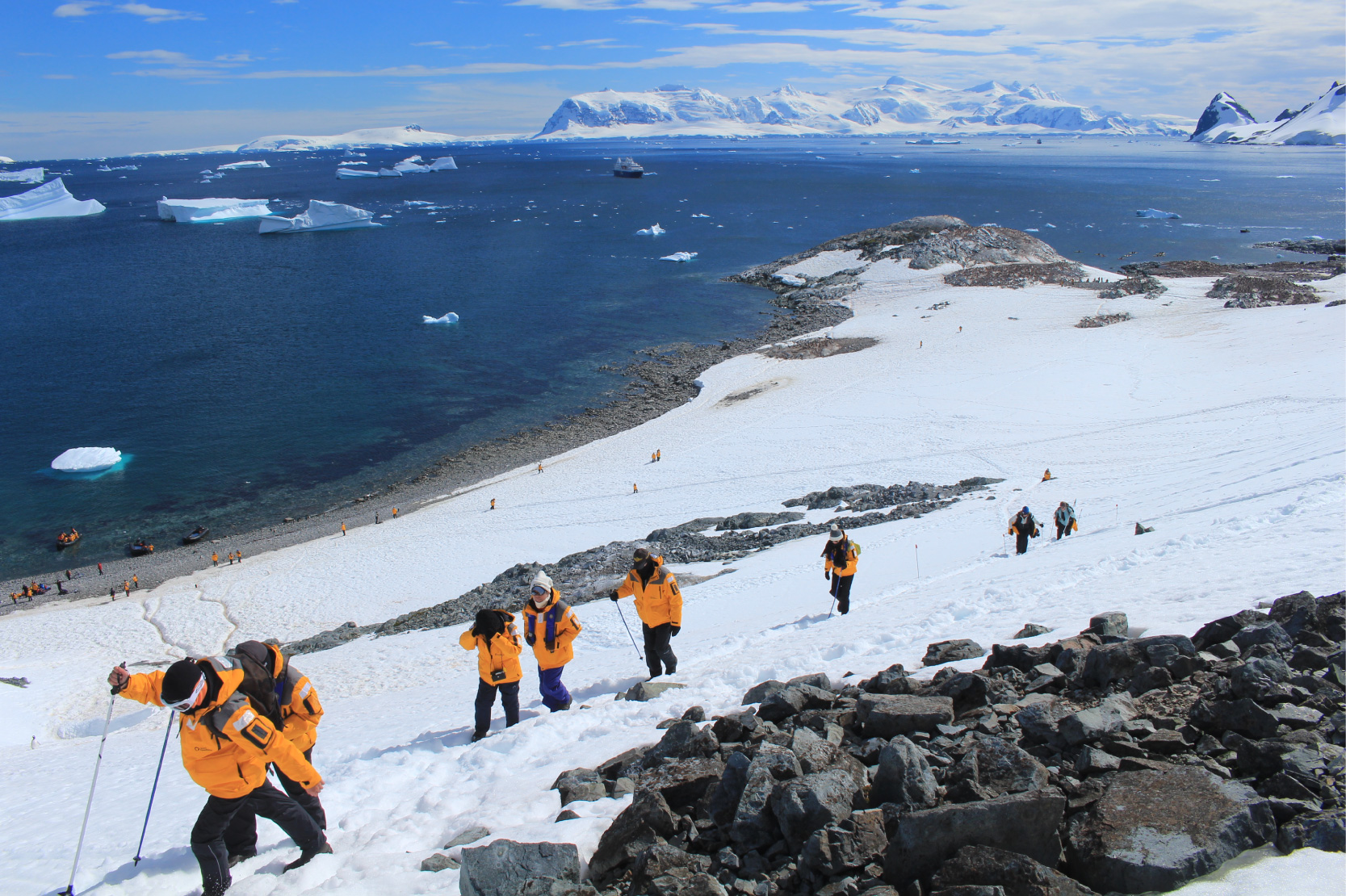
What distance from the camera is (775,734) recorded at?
595cm

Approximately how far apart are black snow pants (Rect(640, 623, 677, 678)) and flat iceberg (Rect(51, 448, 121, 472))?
3320 cm

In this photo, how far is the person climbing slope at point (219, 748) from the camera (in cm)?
490

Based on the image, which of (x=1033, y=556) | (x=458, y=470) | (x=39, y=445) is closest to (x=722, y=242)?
(x=458, y=470)

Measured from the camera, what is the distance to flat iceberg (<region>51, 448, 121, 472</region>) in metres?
32.3

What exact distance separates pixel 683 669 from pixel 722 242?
3182 inches

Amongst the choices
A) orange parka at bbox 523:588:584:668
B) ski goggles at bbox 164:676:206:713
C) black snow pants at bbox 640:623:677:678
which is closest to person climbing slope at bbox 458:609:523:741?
orange parka at bbox 523:588:584:668

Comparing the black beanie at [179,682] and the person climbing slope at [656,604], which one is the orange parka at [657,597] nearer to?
the person climbing slope at [656,604]

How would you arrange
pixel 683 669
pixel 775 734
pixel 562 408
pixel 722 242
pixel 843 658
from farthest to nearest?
pixel 722 242 → pixel 562 408 → pixel 683 669 → pixel 843 658 → pixel 775 734

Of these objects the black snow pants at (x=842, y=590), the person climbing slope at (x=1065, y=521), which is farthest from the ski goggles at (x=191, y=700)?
the person climbing slope at (x=1065, y=521)

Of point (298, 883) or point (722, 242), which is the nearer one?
point (298, 883)

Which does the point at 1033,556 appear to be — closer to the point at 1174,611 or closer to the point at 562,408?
the point at 1174,611

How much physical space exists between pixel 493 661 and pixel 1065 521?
11.8m

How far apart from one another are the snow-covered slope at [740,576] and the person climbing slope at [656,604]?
83 cm

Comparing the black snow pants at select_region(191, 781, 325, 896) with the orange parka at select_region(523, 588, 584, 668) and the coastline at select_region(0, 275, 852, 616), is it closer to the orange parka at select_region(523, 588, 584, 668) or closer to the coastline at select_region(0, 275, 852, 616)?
the orange parka at select_region(523, 588, 584, 668)
